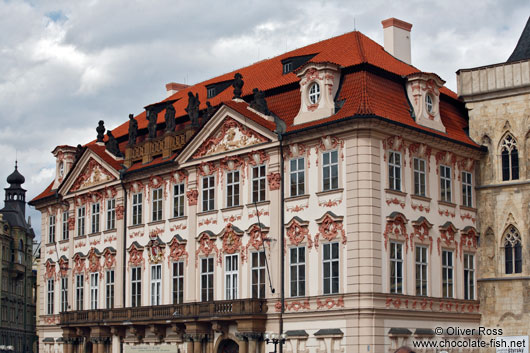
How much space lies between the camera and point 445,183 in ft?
160

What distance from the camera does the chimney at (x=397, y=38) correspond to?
5541cm

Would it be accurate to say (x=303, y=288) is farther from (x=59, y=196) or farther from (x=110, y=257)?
(x=59, y=196)

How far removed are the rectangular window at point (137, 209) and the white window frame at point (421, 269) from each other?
63.6 feet

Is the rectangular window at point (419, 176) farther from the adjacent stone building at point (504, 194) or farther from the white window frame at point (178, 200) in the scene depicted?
the white window frame at point (178, 200)

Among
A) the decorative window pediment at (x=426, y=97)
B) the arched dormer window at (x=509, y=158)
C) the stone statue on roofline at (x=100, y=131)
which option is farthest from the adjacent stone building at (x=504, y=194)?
the stone statue on roofline at (x=100, y=131)

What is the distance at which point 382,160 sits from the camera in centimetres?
4503

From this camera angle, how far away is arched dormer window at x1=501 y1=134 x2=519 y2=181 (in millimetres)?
49875

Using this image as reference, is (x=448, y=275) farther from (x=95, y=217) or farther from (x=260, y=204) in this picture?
(x=95, y=217)

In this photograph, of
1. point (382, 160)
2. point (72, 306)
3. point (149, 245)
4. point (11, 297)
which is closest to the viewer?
point (382, 160)

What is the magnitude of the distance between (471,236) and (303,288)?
10.2m

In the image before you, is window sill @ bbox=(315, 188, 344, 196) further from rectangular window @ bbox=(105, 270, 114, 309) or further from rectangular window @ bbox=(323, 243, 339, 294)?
rectangular window @ bbox=(105, 270, 114, 309)

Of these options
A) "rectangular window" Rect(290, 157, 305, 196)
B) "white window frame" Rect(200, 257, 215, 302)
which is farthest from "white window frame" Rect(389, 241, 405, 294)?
"white window frame" Rect(200, 257, 215, 302)

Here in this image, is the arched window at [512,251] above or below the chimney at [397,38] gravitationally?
below

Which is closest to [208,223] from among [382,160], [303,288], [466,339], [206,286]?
[206,286]
